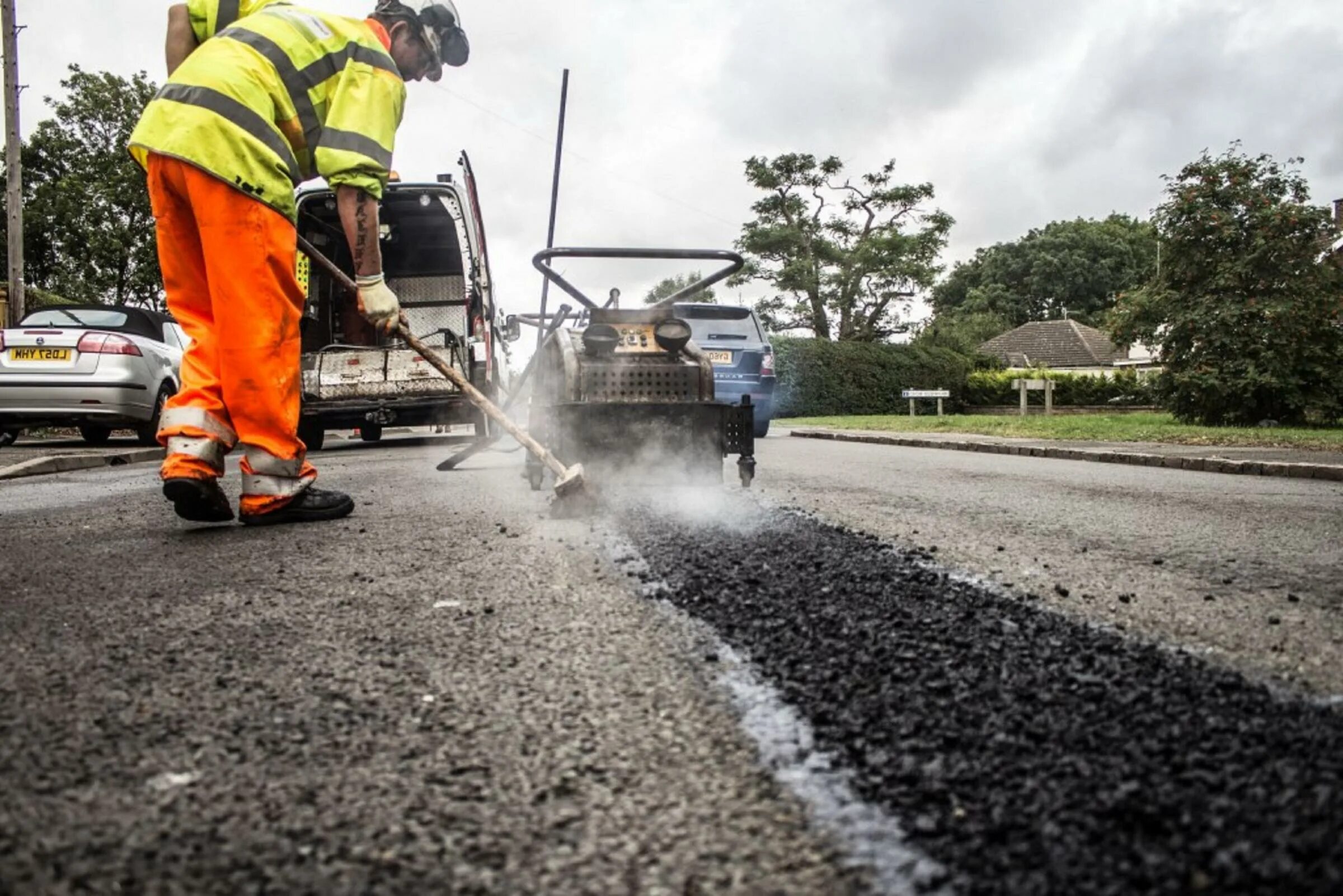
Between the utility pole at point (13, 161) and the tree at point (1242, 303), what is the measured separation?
55.4 feet

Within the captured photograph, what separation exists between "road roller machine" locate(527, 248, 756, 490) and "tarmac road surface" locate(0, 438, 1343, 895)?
5.60 ft

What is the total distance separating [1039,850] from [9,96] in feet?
64.2

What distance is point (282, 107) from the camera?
4.29 metres

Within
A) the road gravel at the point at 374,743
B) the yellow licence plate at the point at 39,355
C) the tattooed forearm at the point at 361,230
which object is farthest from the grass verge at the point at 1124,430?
the yellow licence plate at the point at 39,355

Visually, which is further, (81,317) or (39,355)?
(81,317)

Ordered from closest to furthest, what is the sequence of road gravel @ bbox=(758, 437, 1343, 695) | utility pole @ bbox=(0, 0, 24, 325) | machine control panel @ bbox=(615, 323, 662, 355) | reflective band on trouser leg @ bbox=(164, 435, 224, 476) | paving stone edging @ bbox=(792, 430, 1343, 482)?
road gravel @ bbox=(758, 437, 1343, 695) < reflective band on trouser leg @ bbox=(164, 435, 224, 476) < machine control panel @ bbox=(615, 323, 662, 355) < paving stone edging @ bbox=(792, 430, 1343, 482) < utility pole @ bbox=(0, 0, 24, 325)

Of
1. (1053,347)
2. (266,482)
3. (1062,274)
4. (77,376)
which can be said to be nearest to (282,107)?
(266,482)

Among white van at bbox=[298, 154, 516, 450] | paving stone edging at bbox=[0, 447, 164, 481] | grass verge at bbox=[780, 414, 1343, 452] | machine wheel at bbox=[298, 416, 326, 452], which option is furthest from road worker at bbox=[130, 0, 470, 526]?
grass verge at bbox=[780, 414, 1343, 452]

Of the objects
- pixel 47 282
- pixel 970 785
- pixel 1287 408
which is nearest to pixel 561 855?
pixel 970 785

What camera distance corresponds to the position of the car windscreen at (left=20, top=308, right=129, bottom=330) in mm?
11289

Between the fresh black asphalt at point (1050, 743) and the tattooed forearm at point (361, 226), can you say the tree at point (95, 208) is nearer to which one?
the tattooed forearm at point (361, 226)

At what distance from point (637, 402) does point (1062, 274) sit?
8473cm

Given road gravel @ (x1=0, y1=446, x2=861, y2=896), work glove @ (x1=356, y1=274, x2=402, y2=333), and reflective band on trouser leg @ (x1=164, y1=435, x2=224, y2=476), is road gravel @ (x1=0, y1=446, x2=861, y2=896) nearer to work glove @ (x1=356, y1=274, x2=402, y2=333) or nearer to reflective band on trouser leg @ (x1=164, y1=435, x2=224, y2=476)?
reflective band on trouser leg @ (x1=164, y1=435, x2=224, y2=476)

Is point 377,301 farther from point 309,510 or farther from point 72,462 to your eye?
point 72,462
